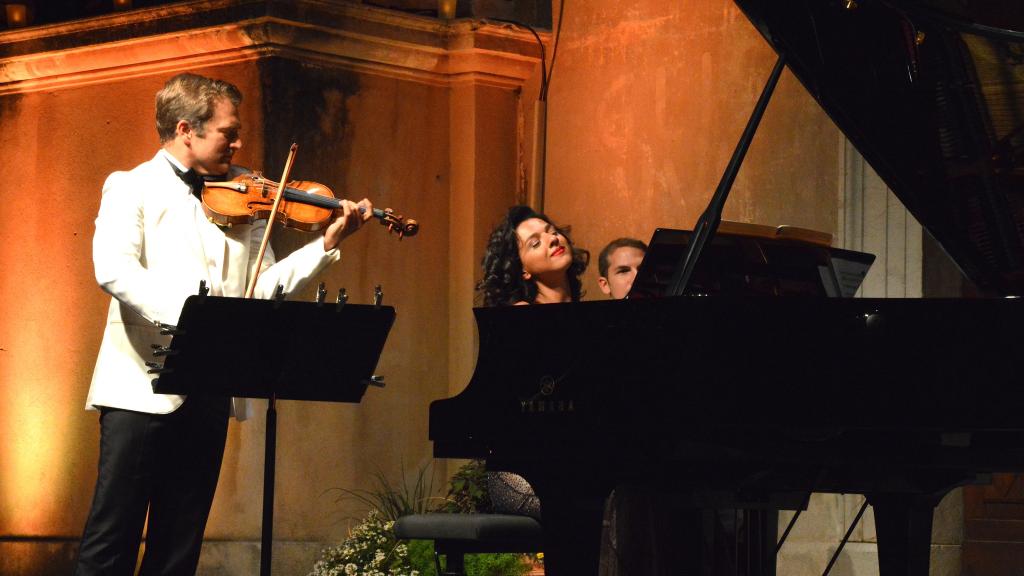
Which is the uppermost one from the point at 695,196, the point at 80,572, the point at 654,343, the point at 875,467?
the point at 695,196

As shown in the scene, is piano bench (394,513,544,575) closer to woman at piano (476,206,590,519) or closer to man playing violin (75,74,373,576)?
woman at piano (476,206,590,519)

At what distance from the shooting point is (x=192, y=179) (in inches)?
166

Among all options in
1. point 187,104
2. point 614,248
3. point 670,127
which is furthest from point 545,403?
point 670,127

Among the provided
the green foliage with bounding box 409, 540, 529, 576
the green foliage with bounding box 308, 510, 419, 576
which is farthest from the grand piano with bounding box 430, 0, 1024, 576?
the green foliage with bounding box 308, 510, 419, 576

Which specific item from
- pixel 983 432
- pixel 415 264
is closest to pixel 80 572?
pixel 983 432

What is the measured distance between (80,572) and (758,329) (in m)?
1.93

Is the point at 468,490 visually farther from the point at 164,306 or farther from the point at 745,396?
the point at 745,396

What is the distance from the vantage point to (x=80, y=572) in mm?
3961

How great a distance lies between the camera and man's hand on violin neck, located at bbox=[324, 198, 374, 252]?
4.28 metres

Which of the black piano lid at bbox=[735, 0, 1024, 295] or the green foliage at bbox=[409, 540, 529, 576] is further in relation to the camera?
the green foliage at bbox=[409, 540, 529, 576]

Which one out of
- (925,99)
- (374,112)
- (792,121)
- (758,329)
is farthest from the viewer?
(374,112)

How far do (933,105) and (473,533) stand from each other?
6.04 feet

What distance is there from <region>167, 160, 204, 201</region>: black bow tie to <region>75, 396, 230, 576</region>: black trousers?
1.99 ft

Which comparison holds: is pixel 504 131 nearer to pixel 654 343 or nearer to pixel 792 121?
pixel 792 121
